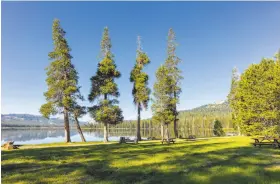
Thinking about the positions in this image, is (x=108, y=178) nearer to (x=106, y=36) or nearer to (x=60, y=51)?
(x=60, y=51)

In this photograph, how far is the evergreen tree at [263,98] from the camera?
24.2 meters

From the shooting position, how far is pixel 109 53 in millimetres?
38938

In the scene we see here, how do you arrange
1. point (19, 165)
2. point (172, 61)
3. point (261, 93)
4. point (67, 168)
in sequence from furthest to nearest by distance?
point (172, 61) < point (261, 93) < point (19, 165) < point (67, 168)

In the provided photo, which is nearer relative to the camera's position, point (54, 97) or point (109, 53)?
point (54, 97)

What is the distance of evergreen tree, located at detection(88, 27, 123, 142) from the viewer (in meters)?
35.8

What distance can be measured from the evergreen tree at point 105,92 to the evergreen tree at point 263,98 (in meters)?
18.5

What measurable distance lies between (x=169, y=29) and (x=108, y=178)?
148 feet

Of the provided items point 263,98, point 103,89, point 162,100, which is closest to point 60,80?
point 103,89

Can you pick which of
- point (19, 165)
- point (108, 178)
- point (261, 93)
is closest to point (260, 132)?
point (261, 93)

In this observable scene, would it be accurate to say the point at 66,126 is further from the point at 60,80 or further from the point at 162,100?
the point at 162,100

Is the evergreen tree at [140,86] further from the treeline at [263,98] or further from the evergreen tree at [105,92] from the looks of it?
the treeline at [263,98]

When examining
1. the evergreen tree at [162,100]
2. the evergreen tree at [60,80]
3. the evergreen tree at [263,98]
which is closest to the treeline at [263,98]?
the evergreen tree at [263,98]

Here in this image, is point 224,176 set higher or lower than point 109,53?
lower

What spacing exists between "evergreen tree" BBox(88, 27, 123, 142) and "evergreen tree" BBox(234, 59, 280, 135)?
60.5 ft
